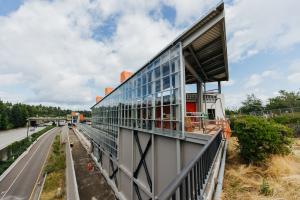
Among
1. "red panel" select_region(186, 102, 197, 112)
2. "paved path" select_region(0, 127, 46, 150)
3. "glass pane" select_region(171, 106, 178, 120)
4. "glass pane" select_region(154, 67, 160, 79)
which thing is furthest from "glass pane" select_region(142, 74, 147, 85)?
"paved path" select_region(0, 127, 46, 150)

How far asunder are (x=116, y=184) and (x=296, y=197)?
53.9ft

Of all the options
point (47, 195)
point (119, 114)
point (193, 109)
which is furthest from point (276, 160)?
point (47, 195)

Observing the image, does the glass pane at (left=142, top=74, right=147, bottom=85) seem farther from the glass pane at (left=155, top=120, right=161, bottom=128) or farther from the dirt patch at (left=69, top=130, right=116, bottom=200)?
the dirt patch at (left=69, top=130, right=116, bottom=200)

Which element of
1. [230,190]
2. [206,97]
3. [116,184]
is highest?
[206,97]

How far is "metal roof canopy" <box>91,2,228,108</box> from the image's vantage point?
6928 mm

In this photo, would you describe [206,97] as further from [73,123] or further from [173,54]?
[73,123]

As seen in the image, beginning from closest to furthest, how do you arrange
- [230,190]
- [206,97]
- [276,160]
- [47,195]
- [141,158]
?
[230,190], [276,160], [141,158], [206,97], [47,195]

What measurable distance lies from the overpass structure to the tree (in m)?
28.8

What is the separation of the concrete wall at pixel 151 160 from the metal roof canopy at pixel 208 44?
4510 millimetres

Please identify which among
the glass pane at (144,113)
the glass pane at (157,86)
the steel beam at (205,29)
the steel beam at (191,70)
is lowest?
the glass pane at (144,113)

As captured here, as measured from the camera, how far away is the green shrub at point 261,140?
679 centimetres

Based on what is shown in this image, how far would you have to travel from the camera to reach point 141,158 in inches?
445

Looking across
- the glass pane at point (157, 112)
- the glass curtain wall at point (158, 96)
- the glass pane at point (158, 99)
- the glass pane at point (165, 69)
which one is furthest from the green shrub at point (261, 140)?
the glass pane at point (165, 69)

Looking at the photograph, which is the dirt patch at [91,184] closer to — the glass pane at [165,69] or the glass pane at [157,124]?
the glass pane at [157,124]
